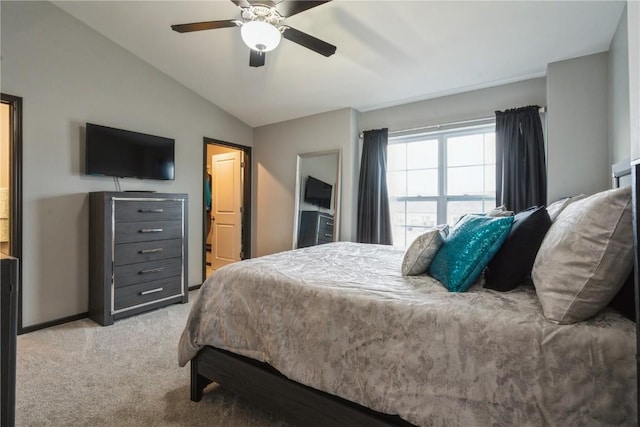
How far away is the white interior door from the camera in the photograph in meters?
4.84

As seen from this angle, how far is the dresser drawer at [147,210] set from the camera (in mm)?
2953

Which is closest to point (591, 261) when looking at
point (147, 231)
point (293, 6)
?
point (293, 6)

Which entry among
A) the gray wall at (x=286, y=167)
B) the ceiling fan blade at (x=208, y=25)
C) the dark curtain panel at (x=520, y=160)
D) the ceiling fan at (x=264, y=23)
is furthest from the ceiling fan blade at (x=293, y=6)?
the dark curtain panel at (x=520, y=160)

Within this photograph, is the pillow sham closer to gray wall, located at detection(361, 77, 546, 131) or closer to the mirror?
gray wall, located at detection(361, 77, 546, 131)

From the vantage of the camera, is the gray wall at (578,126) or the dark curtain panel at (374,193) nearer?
the gray wall at (578,126)

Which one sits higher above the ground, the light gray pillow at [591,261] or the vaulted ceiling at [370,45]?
the vaulted ceiling at [370,45]

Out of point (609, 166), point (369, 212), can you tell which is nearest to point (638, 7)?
point (609, 166)

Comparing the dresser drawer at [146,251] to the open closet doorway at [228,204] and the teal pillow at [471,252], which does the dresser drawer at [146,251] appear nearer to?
the open closet doorway at [228,204]

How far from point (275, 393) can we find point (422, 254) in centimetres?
100

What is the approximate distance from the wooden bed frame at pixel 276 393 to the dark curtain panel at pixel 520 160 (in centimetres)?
117

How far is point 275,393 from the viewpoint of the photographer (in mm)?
1431

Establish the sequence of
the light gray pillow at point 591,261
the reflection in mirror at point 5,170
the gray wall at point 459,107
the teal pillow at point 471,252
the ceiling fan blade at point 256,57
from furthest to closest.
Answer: the gray wall at point 459,107
the reflection in mirror at point 5,170
the ceiling fan blade at point 256,57
the teal pillow at point 471,252
the light gray pillow at point 591,261

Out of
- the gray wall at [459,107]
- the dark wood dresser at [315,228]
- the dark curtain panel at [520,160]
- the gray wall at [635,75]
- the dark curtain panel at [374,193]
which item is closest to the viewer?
the gray wall at [635,75]

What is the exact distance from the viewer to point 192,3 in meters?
2.59
